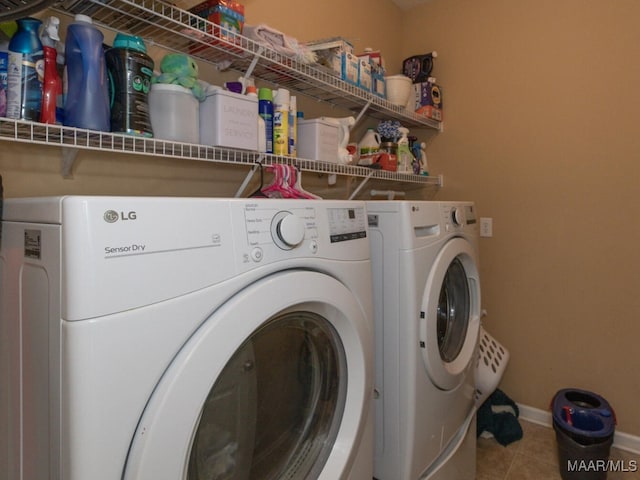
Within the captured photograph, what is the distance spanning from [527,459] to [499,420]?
0.21 meters

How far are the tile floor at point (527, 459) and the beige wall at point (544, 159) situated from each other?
0.18 meters

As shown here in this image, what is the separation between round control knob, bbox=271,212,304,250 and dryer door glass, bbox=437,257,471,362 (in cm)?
94

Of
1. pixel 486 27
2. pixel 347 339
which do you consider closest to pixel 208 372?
pixel 347 339

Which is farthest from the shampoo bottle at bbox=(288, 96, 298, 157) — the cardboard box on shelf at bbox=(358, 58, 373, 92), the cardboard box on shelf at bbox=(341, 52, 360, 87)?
the cardboard box on shelf at bbox=(358, 58, 373, 92)

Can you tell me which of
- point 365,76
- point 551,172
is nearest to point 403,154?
point 365,76

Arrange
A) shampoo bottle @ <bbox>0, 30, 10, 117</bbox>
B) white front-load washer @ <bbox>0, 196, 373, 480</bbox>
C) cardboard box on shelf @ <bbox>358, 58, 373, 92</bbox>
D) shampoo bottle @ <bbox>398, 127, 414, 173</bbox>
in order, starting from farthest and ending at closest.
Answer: shampoo bottle @ <bbox>398, 127, 414, 173</bbox> → cardboard box on shelf @ <bbox>358, 58, 373, 92</bbox> → shampoo bottle @ <bbox>0, 30, 10, 117</bbox> → white front-load washer @ <bbox>0, 196, 373, 480</bbox>

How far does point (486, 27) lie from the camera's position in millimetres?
2250

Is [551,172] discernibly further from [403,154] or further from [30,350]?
[30,350]

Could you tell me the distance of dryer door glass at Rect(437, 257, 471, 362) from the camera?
155 centimetres

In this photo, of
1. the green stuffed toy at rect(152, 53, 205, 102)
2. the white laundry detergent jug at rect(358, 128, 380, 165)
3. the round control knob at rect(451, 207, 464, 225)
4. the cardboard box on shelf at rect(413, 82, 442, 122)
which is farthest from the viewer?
the cardboard box on shelf at rect(413, 82, 442, 122)

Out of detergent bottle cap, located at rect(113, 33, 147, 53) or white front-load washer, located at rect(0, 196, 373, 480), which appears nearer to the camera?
white front-load washer, located at rect(0, 196, 373, 480)

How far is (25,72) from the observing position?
2.71ft

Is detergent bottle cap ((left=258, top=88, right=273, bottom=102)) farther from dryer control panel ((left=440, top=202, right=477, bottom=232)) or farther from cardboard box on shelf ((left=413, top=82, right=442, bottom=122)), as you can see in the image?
cardboard box on shelf ((left=413, top=82, right=442, bottom=122))

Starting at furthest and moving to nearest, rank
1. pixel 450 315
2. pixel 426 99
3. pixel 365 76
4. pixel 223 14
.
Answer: pixel 426 99
pixel 365 76
pixel 450 315
pixel 223 14
